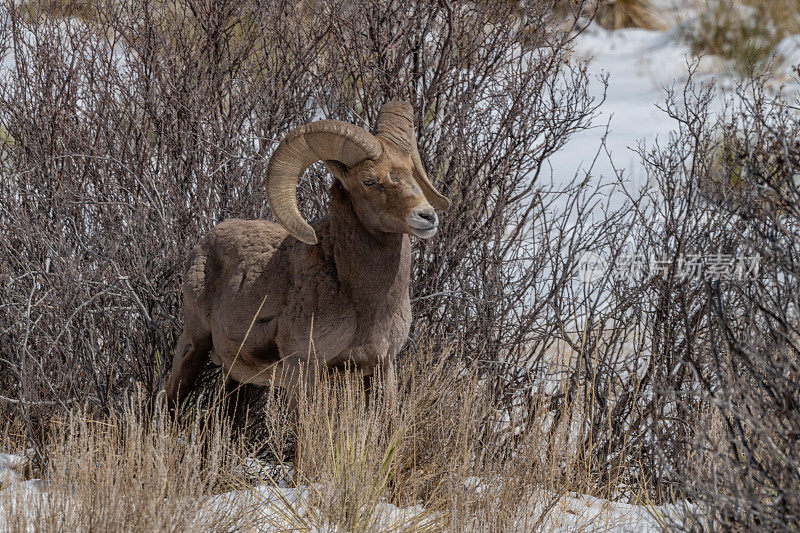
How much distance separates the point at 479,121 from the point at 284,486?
298cm

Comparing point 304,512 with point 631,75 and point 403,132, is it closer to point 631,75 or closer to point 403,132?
point 403,132

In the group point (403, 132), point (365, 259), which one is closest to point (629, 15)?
point (403, 132)

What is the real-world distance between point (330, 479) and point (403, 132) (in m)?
1.71

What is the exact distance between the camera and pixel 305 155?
451 cm

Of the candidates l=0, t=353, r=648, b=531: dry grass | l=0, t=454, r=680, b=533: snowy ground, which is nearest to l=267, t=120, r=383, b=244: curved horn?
l=0, t=353, r=648, b=531: dry grass

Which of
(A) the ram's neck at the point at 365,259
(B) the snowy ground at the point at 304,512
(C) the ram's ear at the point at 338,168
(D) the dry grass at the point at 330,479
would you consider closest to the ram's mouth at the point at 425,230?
(A) the ram's neck at the point at 365,259

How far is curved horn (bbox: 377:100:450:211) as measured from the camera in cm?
464

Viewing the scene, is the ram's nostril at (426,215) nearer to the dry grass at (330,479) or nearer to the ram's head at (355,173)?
the ram's head at (355,173)

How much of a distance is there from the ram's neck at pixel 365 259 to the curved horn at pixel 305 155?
0.61ft

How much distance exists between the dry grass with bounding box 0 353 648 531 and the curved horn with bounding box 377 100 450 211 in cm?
97

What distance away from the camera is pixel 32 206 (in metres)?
7.35

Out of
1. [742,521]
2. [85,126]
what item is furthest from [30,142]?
[742,521]

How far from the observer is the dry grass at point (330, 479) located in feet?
12.6

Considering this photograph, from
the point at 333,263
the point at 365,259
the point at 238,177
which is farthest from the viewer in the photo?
the point at 238,177
